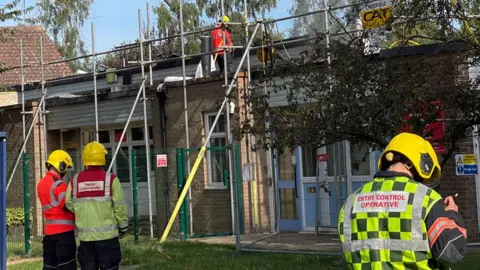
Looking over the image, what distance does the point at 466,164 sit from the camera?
12.3 meters

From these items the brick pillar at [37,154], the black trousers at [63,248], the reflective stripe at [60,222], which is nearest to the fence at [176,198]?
the brick pillar at [37,154]

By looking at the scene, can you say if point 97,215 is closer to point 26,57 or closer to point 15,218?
point 15,218

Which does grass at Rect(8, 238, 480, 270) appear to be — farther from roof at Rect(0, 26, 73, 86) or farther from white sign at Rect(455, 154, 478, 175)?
roof at Rect(0, 26, 73, 86)

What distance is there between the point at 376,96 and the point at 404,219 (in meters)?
4.51

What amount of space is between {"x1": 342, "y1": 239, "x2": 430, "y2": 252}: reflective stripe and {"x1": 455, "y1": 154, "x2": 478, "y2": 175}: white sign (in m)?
8.68

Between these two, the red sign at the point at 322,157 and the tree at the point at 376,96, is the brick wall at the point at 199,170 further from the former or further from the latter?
the tree at the point at 376,96

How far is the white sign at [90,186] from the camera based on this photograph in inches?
326

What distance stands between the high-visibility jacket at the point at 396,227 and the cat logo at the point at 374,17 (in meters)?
5.59

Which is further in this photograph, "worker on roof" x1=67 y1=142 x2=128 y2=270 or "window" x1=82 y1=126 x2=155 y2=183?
"window" x1=82 y1=126 x2=155 y2=183

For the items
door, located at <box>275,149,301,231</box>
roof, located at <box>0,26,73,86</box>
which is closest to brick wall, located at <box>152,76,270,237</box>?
door, located at <box>275,149,301,231</box>

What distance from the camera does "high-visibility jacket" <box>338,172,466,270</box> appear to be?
379 cm

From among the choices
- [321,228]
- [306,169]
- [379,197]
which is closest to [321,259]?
[321,228]

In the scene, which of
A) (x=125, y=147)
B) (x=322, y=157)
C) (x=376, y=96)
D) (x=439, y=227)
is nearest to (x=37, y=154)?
(x=125, y=147)

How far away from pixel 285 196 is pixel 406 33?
24.2ft
